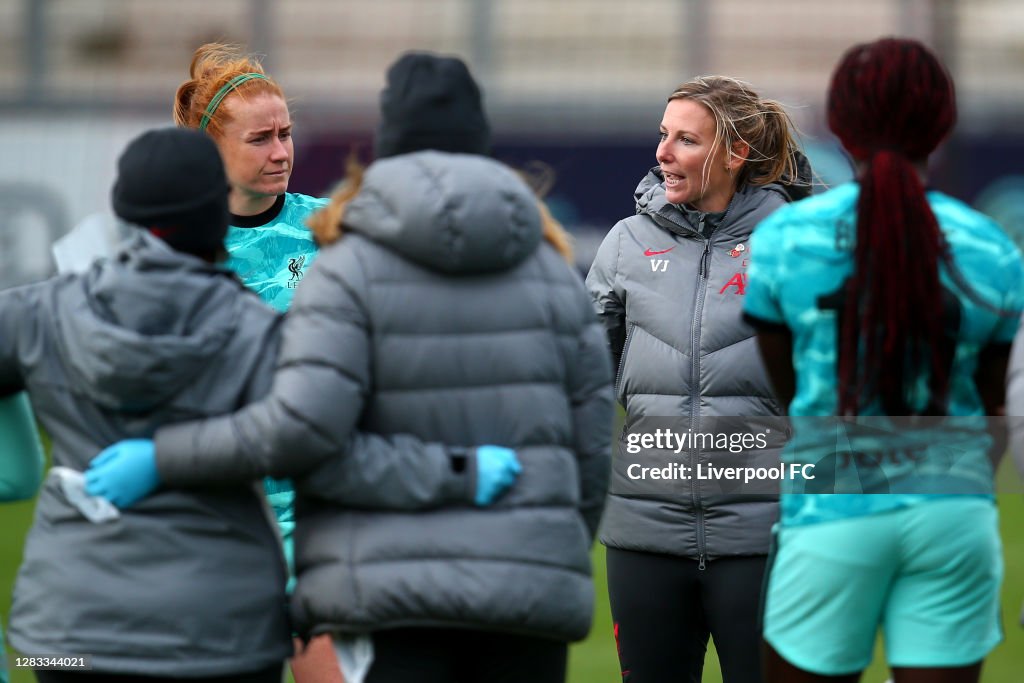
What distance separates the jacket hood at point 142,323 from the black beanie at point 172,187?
0.16 feet

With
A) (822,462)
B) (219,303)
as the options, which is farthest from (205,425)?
(822,462)

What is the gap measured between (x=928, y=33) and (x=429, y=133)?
49.6 ft

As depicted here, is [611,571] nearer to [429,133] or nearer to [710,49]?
[429,133]

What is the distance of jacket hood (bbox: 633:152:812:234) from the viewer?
3832 millimetres

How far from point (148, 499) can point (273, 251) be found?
4.52 ft

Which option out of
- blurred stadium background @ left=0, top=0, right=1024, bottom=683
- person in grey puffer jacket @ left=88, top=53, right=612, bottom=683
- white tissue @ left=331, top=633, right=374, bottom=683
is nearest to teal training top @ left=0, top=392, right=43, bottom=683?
person in grey puffer jacket @ left=88, top=53, right=612, bottom=683

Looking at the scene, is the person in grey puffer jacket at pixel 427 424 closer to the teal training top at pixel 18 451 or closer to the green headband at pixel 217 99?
the teal training top at pixel 18 451

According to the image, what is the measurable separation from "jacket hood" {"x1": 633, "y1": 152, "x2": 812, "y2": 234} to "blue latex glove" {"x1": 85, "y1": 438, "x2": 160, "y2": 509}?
5.41ft

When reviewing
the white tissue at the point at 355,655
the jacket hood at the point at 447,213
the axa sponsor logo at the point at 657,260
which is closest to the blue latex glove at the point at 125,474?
the white tissue at the point at 355,655

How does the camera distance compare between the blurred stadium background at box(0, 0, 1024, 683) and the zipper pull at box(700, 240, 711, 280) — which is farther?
the blurred stadium background at box(0, 0, 1024, 683)

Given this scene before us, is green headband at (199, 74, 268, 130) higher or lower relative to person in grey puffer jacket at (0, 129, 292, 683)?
higher

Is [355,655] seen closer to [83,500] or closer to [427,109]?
[83,500]

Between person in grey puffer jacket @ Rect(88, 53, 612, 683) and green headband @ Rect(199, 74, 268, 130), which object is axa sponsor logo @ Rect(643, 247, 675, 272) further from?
green headband @ Rect(199, 74, 268, 130)

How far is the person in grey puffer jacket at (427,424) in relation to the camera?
2.61m
